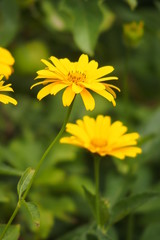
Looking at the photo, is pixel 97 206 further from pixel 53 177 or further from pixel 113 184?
pixel 113 184

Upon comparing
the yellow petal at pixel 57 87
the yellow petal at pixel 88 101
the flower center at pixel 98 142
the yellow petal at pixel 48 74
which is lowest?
the flower center at pixel 98 142

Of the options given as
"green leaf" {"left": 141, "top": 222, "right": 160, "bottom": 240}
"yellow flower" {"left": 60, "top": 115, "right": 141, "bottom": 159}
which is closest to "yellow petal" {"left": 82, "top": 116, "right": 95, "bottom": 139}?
"yellow flower" {"left": 60, "top": 115, "right": 141, "bottom": 159}

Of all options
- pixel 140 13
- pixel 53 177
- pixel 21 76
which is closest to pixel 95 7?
pixel 140 13

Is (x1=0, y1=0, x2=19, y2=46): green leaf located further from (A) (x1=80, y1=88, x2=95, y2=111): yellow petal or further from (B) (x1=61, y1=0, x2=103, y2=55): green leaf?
(A) (x1=80, y1=88, x2=95, y2=111): yellow petal

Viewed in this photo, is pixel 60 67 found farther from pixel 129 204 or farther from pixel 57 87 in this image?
pixel 129 204

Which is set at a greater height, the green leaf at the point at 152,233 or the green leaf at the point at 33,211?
the green leaf at the point at 33,211

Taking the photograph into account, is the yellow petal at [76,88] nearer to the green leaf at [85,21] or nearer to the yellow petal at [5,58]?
the yellow petal at [5,58]

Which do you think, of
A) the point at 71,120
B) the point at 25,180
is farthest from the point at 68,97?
the point at 71,120

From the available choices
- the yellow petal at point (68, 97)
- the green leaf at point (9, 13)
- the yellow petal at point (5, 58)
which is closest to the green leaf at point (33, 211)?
the yellow petal at point (68, 97)

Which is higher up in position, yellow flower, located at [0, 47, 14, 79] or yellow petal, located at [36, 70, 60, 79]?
yellow flower, located at [0, 47, 14, 79]
